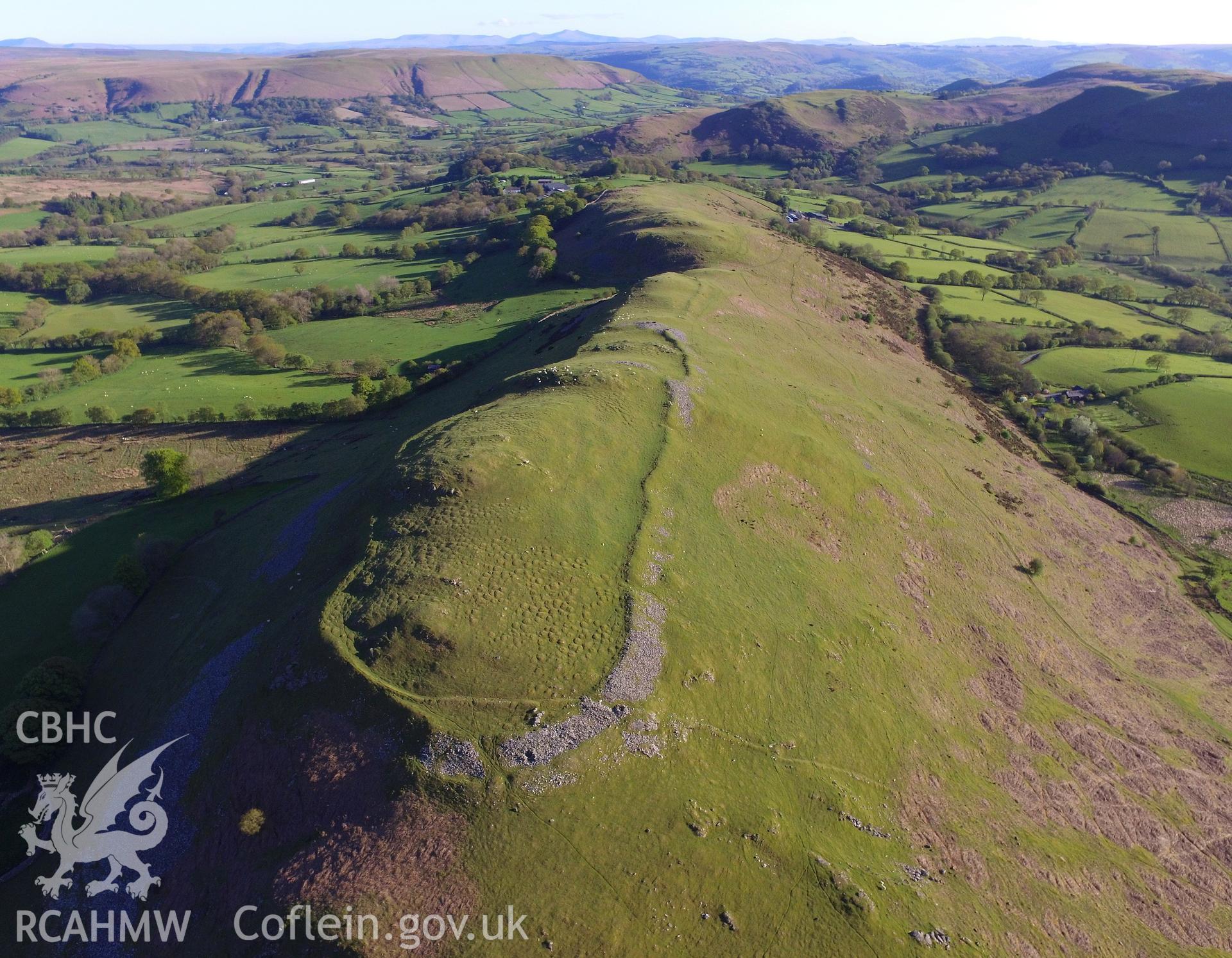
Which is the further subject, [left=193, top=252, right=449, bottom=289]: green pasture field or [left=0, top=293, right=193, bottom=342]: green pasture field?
[left=193, top=252, right=449, bottom=289]: green pasture field

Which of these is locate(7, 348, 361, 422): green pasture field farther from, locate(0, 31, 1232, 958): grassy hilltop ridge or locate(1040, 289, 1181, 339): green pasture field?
locate(1040, 289, 1181, 339): green pasture field

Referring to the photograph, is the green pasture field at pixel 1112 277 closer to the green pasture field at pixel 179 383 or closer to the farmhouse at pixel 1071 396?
the farmhouse at pixel 1071 396

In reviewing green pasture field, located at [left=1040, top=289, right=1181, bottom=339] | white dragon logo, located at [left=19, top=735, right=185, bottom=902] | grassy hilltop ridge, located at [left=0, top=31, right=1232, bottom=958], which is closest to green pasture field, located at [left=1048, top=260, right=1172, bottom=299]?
green pasture field, located at [left=1040, top=289, right=1181, bottom=339]

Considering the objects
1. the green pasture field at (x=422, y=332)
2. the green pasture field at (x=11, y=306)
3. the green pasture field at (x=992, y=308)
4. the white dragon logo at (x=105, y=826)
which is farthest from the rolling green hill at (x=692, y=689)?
the green pasture field at (x=11, y=306)

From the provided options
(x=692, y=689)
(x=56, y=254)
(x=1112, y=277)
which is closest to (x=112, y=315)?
(x=56, y=254)

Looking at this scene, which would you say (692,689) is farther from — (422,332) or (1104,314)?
(1104,314)

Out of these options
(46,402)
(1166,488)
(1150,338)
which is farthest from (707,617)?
(1150,338)
